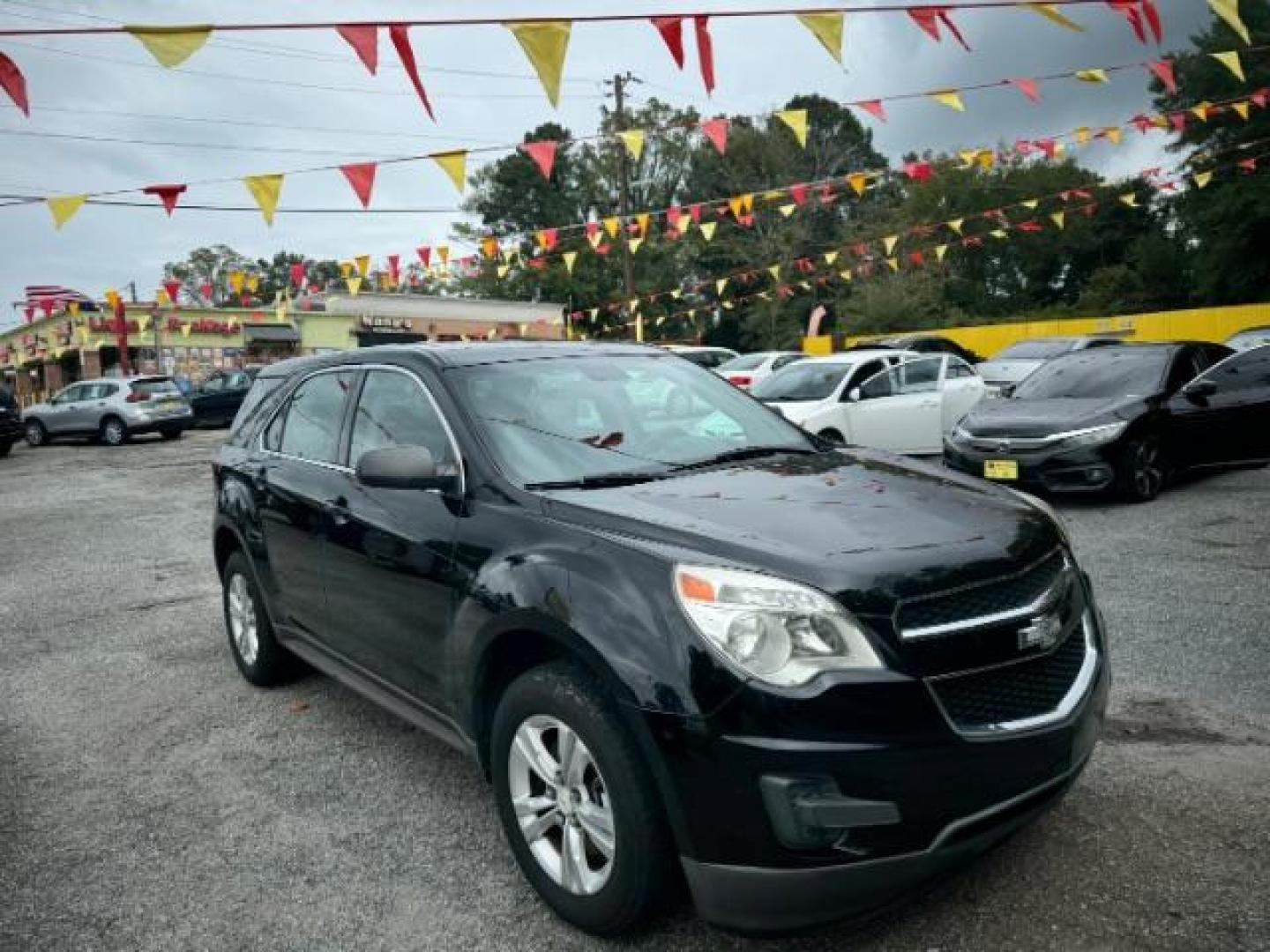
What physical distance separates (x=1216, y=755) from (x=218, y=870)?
3.55 m

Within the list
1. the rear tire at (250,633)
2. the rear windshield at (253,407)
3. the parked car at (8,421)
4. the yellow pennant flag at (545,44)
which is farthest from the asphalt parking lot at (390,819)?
the parked car at (8,421)

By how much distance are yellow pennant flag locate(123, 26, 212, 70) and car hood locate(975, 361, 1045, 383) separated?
15.6 m

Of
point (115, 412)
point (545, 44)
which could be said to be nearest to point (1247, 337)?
point (545, 44)

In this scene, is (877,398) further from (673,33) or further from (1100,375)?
(673,33)

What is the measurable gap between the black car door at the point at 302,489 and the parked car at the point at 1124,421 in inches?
247

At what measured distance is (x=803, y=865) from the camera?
81.8 inches

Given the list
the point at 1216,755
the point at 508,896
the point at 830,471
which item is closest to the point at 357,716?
the point at 508,896

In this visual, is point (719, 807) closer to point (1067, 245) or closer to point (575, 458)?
point (575, 458)

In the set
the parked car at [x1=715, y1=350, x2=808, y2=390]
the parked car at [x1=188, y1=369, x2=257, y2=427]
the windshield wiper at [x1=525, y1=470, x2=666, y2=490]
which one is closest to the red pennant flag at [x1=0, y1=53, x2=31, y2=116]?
the windshield wiper at [x1=525, y1=470, x2=666, y2=490]

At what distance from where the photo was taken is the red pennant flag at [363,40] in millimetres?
6285

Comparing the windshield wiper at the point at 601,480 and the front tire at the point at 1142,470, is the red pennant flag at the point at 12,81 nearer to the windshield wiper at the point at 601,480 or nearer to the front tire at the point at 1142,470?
the windshield wiper at the point at 601,480

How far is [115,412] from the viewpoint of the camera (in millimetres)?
22000

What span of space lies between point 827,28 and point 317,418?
5.12 meters

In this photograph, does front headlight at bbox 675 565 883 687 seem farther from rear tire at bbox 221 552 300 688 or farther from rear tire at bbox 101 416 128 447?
rear tire at bbox 101 416 128 447
